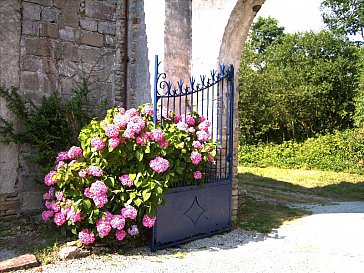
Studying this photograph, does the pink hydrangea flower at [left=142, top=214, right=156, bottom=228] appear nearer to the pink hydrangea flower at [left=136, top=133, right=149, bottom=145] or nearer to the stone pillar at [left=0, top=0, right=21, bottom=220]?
the pink hydrangea flower at [left=136, top=133, right=149, bottom=145]

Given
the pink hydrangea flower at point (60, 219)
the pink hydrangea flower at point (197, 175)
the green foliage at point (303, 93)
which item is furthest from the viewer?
the green foliage at point (303, 93)

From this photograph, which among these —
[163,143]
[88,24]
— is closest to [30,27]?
[88,24]

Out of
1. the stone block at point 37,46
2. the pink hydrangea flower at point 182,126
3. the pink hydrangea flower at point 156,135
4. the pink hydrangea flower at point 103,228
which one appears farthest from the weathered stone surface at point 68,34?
the pink hydrangea flower at point 103,228

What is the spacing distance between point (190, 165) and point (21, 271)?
197 centimetres

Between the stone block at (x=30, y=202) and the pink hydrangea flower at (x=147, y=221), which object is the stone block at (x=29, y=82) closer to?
the stone block at (x=30, y=202)

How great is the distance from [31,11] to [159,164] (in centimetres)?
282

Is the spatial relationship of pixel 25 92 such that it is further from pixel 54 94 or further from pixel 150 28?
pixel 150 28

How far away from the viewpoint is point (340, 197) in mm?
8430

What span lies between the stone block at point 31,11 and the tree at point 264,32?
21.9 meters

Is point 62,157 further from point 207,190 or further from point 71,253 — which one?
point 207,190

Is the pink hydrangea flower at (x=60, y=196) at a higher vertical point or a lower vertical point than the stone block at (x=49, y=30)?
lower

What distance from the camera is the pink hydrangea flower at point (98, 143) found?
3.98m

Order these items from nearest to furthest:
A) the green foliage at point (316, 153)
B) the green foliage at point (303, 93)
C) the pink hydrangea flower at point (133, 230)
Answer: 1. the pink hydrangea flower at point (133, 230)
2. the green foliage at point (316, 153)
3. the green foliage at point (303, 93)

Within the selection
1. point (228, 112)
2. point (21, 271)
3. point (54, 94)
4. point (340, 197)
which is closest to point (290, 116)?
point (340, 197)
